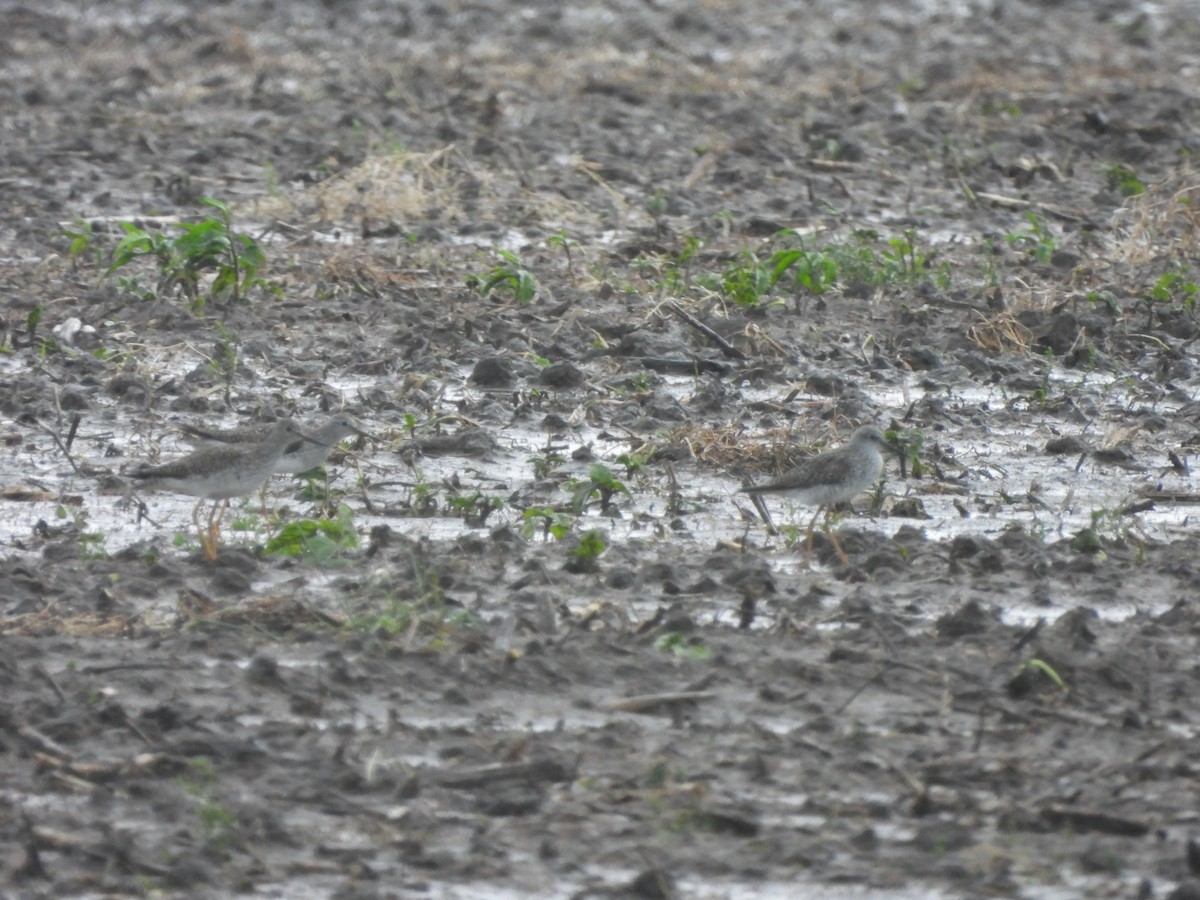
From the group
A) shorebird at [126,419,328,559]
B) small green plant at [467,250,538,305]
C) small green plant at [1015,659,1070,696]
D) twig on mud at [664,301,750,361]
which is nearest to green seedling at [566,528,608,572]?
shorebird at [126,419,328,559]

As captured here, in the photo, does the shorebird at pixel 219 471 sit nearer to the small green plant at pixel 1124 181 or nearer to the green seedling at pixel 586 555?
the green seedling at pixel 586 555

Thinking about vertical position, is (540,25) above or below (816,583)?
below

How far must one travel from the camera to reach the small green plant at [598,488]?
30.1 ft

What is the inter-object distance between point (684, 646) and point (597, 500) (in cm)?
217

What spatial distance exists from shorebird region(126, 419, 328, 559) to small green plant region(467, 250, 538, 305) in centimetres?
362

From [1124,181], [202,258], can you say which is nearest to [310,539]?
[202,258]

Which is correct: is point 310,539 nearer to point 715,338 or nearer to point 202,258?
point 715,338

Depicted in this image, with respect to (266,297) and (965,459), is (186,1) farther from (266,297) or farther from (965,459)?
(965,459)

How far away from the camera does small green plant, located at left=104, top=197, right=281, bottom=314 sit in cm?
1211

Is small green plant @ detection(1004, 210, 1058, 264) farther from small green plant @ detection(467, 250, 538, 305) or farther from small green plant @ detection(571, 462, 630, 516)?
small green plant @ detection(571, 462, 630, 516)

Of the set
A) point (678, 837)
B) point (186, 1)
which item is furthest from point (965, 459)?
point (186, 1)

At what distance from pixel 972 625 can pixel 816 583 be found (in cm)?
87

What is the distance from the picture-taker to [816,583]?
834 cm

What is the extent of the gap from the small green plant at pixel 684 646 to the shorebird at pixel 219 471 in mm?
2169
